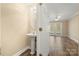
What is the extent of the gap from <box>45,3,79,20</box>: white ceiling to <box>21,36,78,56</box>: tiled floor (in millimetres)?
383

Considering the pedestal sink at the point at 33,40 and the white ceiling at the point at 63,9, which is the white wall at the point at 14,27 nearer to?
the pedestal sink at the point at 33,40

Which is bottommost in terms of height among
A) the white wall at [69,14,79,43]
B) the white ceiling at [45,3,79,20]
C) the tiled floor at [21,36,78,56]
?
the tiled floor at [21,36,78,56]

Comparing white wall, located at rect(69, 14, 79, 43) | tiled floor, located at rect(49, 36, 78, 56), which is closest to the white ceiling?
white wall, located at rect(69, 14, 79, 43)

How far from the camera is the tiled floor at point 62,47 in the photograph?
194 centimetres

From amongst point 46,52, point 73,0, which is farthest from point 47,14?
point 46,52

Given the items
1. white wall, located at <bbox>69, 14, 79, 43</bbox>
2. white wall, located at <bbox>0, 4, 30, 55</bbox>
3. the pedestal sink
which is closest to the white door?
the pedestal sink

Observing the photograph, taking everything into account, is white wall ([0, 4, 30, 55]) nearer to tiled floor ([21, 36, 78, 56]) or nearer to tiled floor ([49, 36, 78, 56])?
tiled floor ([21, 36, 78, 56])

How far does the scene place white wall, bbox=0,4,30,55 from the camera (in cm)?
197

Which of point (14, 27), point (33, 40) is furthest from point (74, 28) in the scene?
point (14, 27)

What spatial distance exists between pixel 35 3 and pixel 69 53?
103 cm

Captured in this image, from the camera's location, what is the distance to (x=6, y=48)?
1974 millimetres

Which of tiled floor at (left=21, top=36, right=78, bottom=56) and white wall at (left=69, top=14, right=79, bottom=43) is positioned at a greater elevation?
white wall at (left=69, top=14, right=79, bottom=43)

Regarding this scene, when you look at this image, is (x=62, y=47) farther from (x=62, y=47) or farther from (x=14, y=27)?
(x=14, y=27)

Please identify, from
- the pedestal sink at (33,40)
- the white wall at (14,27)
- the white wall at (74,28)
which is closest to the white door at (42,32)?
the pedestal sink at (33,40)
